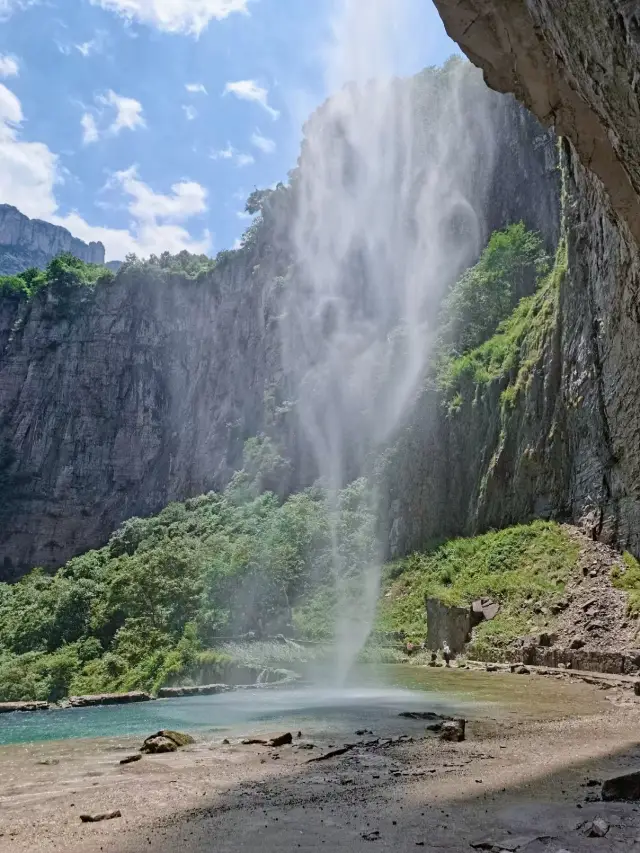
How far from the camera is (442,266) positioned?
47188 millimetres

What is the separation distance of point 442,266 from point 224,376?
83.6 feet

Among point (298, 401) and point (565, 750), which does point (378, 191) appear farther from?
point (565, 750)

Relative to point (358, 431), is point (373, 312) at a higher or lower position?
higher

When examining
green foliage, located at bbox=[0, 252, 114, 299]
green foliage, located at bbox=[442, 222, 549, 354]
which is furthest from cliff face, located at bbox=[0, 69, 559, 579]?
green foliage, located at bbox=[442, 222, 549, 354]

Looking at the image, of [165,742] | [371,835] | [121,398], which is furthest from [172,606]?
[121,398]

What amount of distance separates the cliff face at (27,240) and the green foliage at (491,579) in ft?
383

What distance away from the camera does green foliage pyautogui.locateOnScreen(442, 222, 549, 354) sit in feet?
124

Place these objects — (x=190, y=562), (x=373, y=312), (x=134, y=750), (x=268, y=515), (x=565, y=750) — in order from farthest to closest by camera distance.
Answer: (x=373, y=312) < (x=268, y=515) < (x=190, y=562) < (x=134, y=750) < (x=565, y=750)

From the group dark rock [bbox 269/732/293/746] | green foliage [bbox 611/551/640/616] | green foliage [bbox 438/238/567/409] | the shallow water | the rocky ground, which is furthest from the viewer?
green foliage [bbox 438/238/567/409]

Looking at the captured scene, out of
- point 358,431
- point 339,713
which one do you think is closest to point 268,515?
point 358,431

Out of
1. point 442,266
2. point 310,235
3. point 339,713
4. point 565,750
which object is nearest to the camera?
point 565,750

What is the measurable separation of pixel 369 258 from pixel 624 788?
171 ft

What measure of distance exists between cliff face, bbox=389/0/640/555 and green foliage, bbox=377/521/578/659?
1.29 meters

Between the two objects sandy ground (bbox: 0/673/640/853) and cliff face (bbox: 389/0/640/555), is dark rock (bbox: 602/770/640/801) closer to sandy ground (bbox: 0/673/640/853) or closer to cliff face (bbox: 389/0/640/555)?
sandy ground (bbox: 0/673/640/853)
